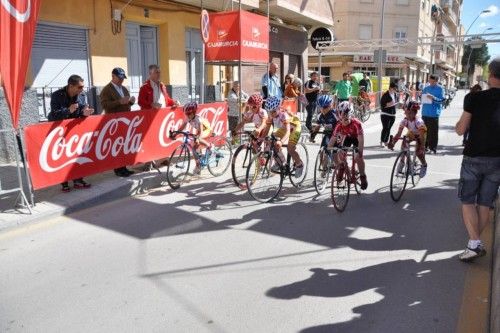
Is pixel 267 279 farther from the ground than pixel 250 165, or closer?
closer

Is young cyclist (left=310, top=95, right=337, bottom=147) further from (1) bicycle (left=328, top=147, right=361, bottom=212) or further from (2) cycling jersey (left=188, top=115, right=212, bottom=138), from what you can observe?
(2) cycling jersey (left=188, top=115, right=212, bottom=138)

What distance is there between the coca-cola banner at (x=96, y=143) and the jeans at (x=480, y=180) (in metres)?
5.19

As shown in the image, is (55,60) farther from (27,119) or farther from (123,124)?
(123,124)

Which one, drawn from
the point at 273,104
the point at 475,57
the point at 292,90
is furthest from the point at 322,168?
the point at 475,57

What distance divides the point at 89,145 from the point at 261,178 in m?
2.75

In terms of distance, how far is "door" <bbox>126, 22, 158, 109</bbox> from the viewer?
12330mm

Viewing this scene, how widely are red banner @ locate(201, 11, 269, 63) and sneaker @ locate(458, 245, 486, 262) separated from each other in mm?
7234

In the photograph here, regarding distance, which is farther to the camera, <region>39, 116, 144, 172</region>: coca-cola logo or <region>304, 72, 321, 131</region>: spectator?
<region>304, 72, 321, 131</region>: spectator

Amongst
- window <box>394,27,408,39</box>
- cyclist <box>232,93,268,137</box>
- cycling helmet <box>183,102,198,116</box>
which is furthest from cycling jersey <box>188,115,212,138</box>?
window <box>394,27,408,39</box>

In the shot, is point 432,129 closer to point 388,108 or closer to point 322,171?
point 388,108

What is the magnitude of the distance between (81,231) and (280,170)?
10.3ft

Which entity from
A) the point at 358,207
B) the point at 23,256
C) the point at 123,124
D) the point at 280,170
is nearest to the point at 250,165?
the point at 280,170

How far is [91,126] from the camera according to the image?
6.80 metres

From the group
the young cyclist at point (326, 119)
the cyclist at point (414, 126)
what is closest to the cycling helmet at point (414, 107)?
the cyclist at point (414, 126)
